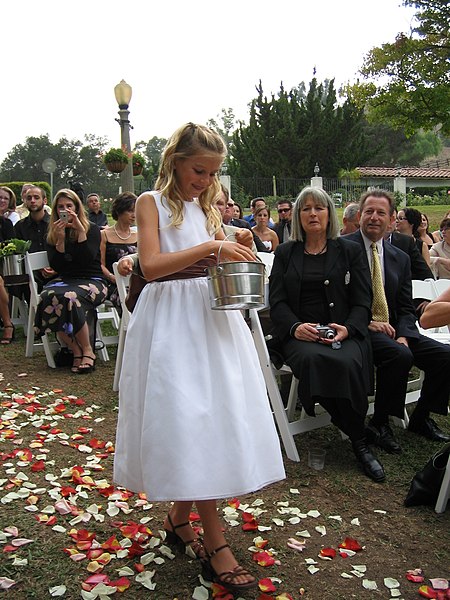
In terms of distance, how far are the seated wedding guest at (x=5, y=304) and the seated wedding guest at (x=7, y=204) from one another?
271mm

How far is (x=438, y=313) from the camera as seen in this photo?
3.10m

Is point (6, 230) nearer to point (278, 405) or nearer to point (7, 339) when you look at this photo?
point (7, 339)

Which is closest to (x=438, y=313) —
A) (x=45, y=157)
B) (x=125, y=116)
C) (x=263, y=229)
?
(x=263, y=229)

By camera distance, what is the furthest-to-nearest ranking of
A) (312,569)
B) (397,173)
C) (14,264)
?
1. (397,173)
2. (14,264)
3. (312,569)

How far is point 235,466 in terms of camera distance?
2.39 metres

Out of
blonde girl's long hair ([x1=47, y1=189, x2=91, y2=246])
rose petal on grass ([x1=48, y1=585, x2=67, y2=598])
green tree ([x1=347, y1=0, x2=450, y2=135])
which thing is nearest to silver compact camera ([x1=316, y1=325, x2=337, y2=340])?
rose petal on grass ([x1=48, y1=585, x2=67, y2=598])

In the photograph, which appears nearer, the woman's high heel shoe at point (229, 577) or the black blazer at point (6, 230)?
the woman's high heel shoe at point (229, 577)

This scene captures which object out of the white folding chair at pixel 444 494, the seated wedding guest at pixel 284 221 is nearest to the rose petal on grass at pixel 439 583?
the white folding chair at pixel 444 494

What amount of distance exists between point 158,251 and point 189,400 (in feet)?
2.04

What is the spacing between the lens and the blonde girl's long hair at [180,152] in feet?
8.16

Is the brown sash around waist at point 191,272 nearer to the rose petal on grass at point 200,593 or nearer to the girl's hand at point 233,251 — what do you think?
the girl's hand at point 233,251

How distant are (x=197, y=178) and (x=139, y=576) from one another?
177 cm

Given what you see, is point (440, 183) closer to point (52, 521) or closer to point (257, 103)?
point (257, 103)

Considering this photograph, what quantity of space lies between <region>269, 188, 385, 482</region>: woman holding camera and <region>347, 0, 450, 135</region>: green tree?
1673 centimetres
